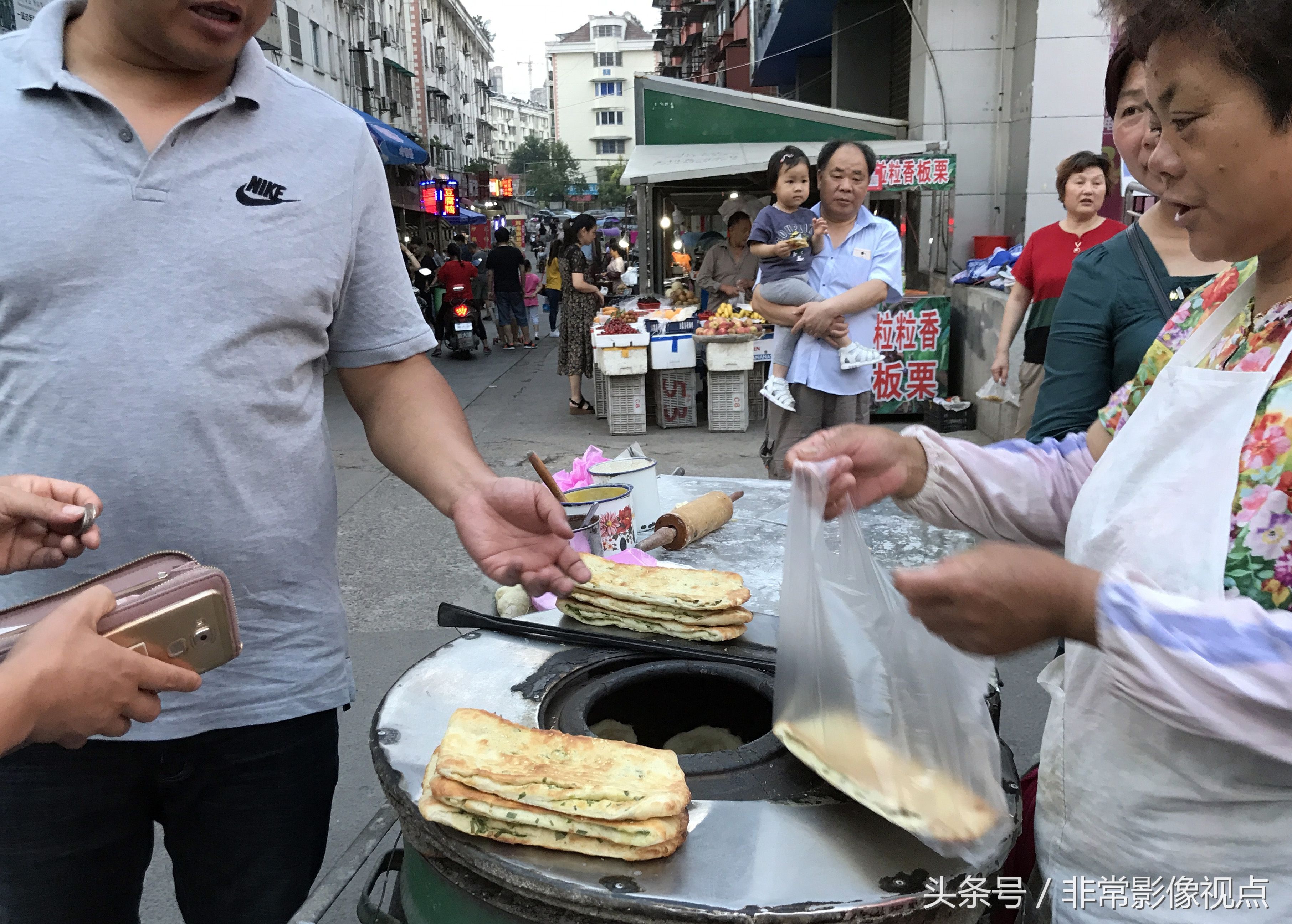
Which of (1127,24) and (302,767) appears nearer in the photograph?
(1127,24)

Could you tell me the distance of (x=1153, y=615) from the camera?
3.22ft

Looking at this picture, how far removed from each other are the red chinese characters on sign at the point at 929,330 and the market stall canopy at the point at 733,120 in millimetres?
3984

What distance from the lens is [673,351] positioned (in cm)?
902

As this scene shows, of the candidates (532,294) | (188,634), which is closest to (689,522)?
(188,634)

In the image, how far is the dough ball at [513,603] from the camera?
246 cm

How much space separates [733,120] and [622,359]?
5460 millimetres

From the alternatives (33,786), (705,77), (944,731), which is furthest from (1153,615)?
(705,77)

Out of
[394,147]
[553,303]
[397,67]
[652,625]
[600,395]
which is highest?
[397,67]

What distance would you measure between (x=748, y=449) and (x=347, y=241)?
6.94 metres

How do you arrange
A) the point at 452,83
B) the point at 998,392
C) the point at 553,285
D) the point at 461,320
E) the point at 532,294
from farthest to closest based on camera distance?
the point at 452,83, the point at 532,294, the point at 553,285, the point at 461,320, the point at 998,392

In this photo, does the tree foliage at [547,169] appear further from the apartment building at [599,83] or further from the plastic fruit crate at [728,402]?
the plastic fruit crate at [728,402]

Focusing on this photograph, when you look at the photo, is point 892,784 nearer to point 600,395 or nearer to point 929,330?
point 929,330

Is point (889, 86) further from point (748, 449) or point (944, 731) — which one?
point (944, 731)

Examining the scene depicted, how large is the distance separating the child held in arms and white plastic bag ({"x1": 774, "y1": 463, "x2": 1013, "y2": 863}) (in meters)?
3.27
